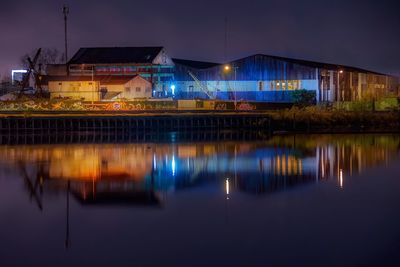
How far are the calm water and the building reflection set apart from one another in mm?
78

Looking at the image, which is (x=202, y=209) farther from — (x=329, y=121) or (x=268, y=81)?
(x=268, y=81)

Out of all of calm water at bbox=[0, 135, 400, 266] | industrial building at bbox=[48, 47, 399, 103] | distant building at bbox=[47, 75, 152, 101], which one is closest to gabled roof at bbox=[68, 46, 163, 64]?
industrial building at bbox=[48, 47, 399, 103]

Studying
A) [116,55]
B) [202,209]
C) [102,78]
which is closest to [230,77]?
[102,78]

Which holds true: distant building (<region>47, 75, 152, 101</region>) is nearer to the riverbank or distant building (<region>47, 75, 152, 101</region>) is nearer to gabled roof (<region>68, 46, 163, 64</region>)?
gabled roof (<region>68, 46, 163, 64</region>)

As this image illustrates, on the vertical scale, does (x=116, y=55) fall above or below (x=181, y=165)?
above

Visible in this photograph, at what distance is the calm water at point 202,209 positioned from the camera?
13.8 meters

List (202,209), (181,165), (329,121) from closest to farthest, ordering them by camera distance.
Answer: (202,209) → (181,165) → (329,121)

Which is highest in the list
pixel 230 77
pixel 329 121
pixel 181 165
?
pixel 230 77

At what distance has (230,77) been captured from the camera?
60.2 meters

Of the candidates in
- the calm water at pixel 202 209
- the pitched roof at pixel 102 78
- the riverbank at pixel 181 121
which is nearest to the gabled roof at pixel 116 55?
the pitched roof at pixel 102 78

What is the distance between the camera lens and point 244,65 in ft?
194

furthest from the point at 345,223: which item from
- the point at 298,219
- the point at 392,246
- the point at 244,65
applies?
the point at 244,65

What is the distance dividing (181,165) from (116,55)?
145ft

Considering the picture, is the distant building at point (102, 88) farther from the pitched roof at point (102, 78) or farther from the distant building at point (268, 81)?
the distant building at point (268, 81)
